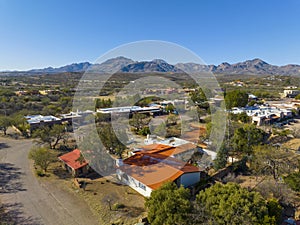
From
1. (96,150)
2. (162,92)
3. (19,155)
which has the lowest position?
(19,155)

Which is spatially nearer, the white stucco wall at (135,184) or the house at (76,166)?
the white stucco wall at (135,184)

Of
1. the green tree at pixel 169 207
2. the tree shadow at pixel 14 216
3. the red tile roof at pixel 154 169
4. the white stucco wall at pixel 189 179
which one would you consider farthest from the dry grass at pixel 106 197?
the white stucco wall at pixel 189 179

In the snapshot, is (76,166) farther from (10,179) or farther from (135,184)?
(135,184)

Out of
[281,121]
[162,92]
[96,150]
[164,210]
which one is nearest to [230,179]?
[164,210]

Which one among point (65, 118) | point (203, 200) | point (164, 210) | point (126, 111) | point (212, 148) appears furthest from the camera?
point (126, 111)

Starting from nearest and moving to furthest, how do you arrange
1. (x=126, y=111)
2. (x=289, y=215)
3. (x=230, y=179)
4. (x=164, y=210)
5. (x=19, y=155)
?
(x=164, y=210) < (x=289, y=215) < (x=230, y=179) < (x=19, y=155) < (x=126, y=111)

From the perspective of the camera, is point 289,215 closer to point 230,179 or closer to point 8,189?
point 230,179

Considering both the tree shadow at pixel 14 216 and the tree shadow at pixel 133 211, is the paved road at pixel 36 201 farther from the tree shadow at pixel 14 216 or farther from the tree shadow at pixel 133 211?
the tree shadow at pixel 133 211
